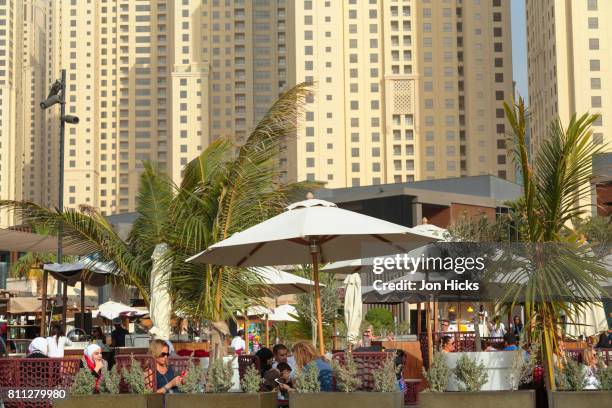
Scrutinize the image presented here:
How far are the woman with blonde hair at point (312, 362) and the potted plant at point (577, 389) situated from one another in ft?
6.17

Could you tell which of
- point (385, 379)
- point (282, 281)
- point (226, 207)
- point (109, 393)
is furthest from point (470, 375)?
point (282, 281)

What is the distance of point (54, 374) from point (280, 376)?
239 cm

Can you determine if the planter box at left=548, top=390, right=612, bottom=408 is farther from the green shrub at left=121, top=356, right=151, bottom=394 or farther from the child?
the green shrub at left=121, top=356, right=151, bottom=394

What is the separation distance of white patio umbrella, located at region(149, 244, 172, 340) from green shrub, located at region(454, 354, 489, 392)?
7.24 meters

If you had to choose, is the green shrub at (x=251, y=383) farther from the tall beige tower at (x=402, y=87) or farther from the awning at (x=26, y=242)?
the tall beige tower at (x=402, y=87)

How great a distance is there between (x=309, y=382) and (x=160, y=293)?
7.00m

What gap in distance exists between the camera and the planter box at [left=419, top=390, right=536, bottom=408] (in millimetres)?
8484

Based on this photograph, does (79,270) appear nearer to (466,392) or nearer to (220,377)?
(220,377)

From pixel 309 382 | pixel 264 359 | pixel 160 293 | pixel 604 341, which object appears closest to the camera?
pixel 309 382

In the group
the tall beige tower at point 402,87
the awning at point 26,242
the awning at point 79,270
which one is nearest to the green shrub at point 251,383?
the awning at point 26,242

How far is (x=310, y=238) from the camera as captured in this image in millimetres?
12062

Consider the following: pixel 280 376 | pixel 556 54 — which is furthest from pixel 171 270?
pixel 556 54

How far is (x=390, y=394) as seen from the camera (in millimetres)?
8523

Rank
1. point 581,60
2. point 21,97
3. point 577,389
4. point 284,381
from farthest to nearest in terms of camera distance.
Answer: point 21,97 → point 581,60 → point 284,381 → point 577,389
